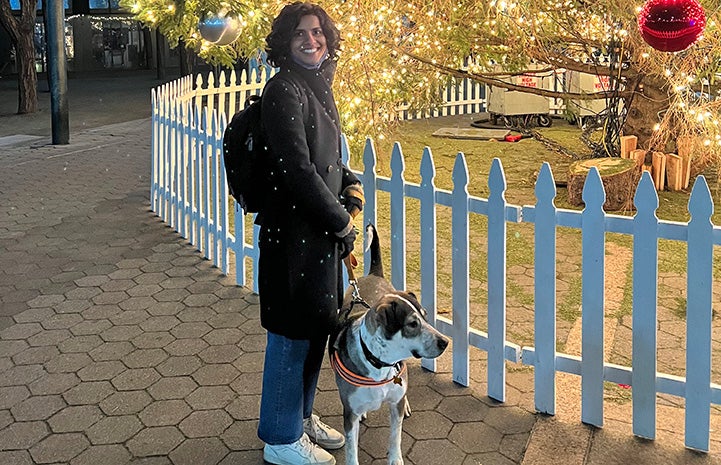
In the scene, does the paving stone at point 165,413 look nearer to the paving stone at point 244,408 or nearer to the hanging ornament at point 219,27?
the paving stone at point 244,408

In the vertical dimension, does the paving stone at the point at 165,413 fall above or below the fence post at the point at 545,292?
below

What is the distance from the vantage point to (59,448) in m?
3.84

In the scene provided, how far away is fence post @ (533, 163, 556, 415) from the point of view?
4.02 metres

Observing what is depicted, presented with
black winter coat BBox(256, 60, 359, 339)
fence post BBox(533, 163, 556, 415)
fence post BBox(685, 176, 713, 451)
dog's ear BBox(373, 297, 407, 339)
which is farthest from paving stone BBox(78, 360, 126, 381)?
fence post BBox(685, 176, 713, 451)

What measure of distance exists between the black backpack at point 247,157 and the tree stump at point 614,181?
18.6 ft

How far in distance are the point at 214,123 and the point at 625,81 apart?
5.42 meters

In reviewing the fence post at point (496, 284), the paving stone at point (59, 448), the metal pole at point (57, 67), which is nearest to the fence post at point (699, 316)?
the fence post at point (496, 284)

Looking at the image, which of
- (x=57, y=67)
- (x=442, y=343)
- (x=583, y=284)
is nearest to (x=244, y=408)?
(x=442, y=343)

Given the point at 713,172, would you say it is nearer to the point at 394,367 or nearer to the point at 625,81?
the point at 625,81

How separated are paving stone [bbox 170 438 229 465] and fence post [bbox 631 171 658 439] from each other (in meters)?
1.91

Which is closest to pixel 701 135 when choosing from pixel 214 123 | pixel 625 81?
pixel 625 81

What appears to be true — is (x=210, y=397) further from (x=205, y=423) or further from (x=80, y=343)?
(x=80, y=343)

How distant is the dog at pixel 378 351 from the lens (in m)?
3.20

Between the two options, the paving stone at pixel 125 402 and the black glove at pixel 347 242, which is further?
the paving stone at pixel 125 402
